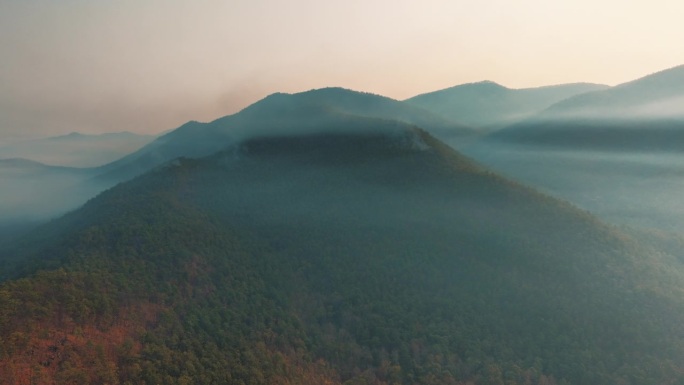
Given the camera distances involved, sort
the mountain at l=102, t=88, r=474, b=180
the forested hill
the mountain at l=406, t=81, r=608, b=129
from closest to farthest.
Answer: the forested hill < the mountain at l=102, t=88, r=474, b=180 < the mountain at l=406, t=81, r=608, b=129

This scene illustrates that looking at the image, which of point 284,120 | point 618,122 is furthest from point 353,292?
Result: point 618,122

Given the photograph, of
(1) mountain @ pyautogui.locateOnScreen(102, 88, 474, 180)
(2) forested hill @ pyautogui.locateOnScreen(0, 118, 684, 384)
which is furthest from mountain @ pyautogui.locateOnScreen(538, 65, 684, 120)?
(2) forested hill @ pyautogui.locateOnScreen(0, 118, 684, 384)

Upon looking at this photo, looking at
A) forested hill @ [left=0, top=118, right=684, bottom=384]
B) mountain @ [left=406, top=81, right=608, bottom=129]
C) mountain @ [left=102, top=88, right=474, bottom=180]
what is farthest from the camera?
mountain @ [left=406, top=81, right=608, bottom=129]

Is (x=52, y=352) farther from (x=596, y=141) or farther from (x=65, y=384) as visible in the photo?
(x=596, y=141)

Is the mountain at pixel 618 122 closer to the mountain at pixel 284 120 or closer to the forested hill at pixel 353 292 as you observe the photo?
the mountain at pixel 284 120

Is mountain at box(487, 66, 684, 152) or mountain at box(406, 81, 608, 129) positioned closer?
mountain at box(487, 66, 684, 152)

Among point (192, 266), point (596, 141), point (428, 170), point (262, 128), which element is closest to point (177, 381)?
point (192, 266)

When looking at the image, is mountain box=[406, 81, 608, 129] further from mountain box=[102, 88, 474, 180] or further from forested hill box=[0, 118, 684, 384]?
forested hill box=[0, 118, 684, 384]
